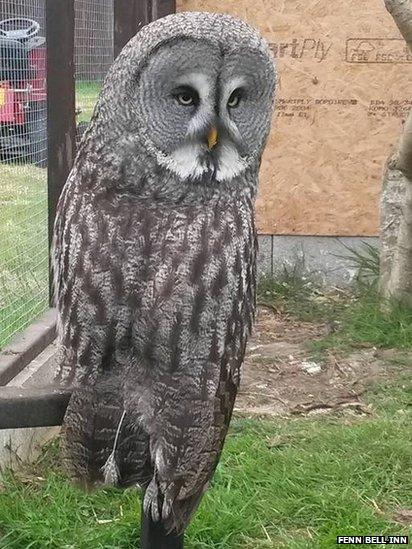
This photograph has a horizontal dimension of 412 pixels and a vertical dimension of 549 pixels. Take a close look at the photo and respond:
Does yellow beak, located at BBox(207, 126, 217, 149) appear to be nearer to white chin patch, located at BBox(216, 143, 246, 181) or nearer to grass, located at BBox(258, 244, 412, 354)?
white chin patch, located at BBox(216, 143, 246, 181)

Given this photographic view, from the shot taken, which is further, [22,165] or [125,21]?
[125,21]

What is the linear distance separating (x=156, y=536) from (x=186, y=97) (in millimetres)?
899

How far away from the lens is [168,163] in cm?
202

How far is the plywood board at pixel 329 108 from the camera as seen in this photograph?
5688 millimetres

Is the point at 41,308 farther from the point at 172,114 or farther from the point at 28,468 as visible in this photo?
the point at 172,114

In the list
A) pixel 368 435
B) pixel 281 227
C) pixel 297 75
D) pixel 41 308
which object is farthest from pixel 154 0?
pixel 368 435

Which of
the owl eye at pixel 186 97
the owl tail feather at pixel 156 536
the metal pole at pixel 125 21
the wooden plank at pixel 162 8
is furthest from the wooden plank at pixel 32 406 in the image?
the wooden plank at pixel 162 8

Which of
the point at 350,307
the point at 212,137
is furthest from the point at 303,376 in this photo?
the point at 212,137

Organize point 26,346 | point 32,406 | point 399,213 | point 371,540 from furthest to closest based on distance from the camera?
point 399,213 < point 26,346 < point 371,540 < point 32,406

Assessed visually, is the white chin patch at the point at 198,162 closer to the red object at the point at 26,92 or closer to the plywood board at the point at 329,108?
the red object at the point at 26,92

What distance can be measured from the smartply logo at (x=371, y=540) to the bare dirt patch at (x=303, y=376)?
1.13 meters

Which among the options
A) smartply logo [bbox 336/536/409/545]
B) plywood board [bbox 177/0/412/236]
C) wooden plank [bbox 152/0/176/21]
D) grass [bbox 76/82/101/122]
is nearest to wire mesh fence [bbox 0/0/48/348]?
grass [bbox 76/82/101/122]

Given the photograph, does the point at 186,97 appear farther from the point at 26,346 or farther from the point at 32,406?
the point at 26,346

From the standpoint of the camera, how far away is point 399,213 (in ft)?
17.4
